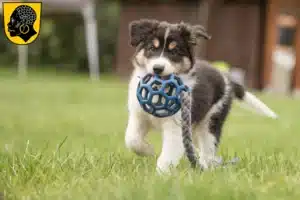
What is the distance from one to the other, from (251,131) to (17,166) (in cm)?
391

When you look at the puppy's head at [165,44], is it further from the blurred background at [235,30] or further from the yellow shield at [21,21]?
the blurred background at [235,30]

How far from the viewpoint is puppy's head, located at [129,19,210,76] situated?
11.5 feet

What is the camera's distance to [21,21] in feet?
8.31

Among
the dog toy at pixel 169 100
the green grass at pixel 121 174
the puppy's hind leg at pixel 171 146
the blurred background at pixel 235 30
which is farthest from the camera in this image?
the blurred background at pixel 235 30

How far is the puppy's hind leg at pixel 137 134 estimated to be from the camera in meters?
3.58

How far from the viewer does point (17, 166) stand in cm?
299

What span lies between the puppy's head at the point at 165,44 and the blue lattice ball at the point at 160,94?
6.4 inches

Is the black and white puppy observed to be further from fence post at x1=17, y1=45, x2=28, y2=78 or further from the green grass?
fence post at x1=17, y1=45, x2=28, y2=78

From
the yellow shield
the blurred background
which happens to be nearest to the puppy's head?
the yellow shield

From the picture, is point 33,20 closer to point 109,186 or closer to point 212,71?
point 109,186

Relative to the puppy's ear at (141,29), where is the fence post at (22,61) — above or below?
below

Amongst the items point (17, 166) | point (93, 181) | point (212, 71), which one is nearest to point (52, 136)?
point (212, 71)

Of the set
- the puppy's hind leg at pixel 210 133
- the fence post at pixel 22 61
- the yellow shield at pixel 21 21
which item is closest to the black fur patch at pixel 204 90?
the puppy's hind leg at pixel 210 133

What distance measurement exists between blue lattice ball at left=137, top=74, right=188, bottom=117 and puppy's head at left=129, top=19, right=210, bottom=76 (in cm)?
16
